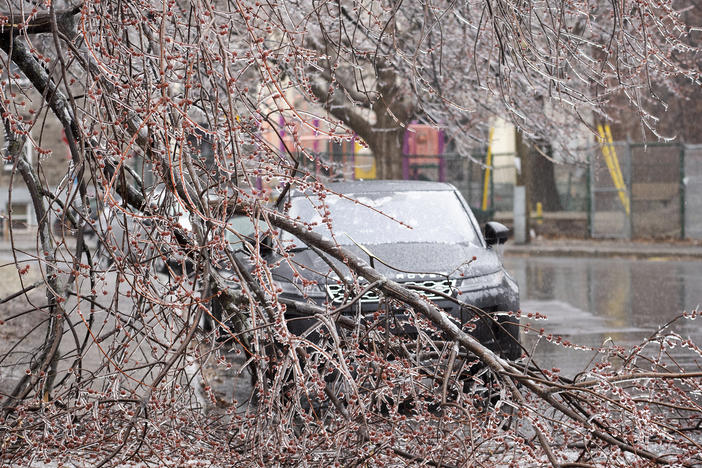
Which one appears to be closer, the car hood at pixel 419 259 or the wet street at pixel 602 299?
the car hood at pixel 419 259

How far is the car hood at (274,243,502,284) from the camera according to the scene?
7.59 metres

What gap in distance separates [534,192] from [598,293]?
13.5m

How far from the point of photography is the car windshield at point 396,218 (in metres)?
8.41

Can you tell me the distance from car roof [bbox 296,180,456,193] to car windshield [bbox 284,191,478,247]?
54 millimetres

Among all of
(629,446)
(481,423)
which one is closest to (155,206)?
(481,423)

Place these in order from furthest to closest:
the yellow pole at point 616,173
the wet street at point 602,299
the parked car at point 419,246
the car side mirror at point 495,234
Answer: the yellow pole at point 616,173 → the wet street at point 602,299 → the car side mirror at point 495,234 → the parked car at point 419,246

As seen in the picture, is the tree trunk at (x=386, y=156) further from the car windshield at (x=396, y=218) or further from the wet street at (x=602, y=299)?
the car windshield at (x=396, y=218)

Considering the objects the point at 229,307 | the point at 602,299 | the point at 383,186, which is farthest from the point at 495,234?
the point at 602,299

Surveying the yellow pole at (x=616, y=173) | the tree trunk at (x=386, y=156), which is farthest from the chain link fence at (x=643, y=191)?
the tree trunk at (x=386, y=156)

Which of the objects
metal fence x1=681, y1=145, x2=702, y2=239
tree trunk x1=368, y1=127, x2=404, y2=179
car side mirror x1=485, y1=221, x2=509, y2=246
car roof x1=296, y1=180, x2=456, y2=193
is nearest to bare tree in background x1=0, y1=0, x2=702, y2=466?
car side mirror x1=485, y1=221, x2=509, y2=246

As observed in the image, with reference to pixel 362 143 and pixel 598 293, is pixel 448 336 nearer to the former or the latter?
pixel 362 143

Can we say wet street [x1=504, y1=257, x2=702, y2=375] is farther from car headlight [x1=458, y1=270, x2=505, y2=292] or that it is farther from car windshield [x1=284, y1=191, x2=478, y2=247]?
car windshield [x1=284, y1=191, x2=478, y2=247]

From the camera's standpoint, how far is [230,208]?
13.8ft

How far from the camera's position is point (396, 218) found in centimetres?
855
